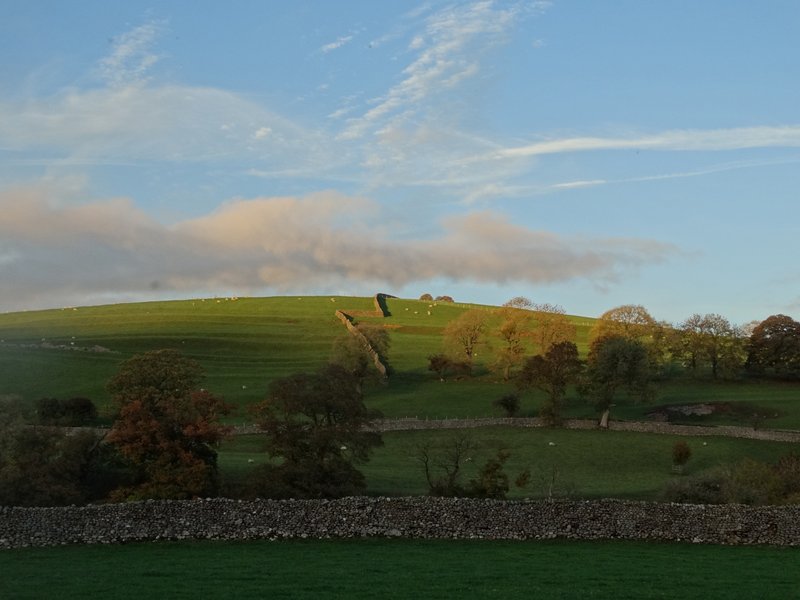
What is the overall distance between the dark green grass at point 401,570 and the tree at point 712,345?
251 ft

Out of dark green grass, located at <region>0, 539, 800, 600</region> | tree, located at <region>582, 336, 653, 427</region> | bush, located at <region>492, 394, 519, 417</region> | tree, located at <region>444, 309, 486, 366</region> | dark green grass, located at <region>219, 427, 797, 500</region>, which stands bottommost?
dark green grass, located at <region>219, 427, 797, 500</region>

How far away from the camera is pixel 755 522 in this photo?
33250 millimetres

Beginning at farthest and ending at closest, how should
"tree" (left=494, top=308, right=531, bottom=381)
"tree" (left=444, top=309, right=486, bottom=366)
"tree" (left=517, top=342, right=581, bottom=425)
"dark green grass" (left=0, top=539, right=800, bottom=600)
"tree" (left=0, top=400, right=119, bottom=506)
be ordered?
"tree" (left=444, top=309, right=486, bottom=366) → "tree" (left=494, top=308, right=531, bottom=381) → "tree" (left=517, top=342, right=581, bottom=425) → "tree" (left=0, top=400, right=119, bottom=506) → "dark green grass" (left=0, top=539, right=800, bottom=600)

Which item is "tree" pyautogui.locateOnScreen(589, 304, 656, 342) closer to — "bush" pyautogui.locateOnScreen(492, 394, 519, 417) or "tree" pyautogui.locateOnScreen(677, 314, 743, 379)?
"tree" pyautogui.locateOnScreen(677, 314, 743, 379)

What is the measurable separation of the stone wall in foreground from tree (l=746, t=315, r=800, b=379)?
77.9m

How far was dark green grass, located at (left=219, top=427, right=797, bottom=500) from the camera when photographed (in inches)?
1993

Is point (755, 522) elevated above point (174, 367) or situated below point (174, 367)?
below

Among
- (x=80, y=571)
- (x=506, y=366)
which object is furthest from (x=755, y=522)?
(x=506, y=366)

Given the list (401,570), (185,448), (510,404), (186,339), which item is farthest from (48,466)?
(186,339)

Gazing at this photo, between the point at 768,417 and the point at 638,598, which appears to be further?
the point at 768,417

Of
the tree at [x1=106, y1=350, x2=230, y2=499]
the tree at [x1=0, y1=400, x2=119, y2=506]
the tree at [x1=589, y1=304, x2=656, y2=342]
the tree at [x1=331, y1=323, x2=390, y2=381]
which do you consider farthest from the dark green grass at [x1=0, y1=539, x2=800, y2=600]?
the tree at [x1=589, y1=304, x2=656, y2=342]

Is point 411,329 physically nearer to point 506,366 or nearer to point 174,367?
point 506,366

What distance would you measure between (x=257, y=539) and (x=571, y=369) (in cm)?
5258

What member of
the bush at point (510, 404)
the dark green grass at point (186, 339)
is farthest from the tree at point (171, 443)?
the dark green grass at point (186, 339)
